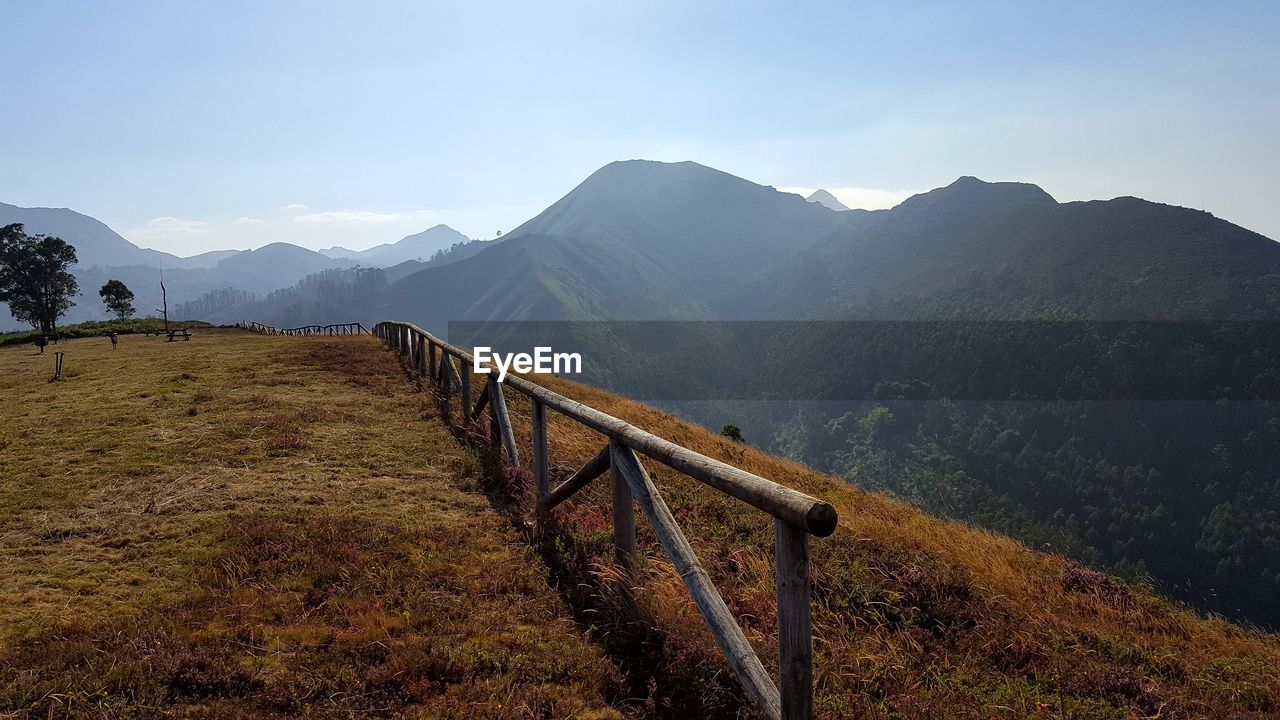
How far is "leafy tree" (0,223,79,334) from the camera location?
2675 inches

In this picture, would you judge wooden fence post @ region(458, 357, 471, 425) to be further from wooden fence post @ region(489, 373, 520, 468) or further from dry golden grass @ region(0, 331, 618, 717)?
wooden fence post @ region(489, 373, 520, 468)

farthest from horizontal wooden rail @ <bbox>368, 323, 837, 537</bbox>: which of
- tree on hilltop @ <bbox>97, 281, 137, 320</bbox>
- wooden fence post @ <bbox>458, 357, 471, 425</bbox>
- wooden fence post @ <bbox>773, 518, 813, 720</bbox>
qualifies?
tree on hilltop @ <bbox>97, 281, 137, 320</bbox>

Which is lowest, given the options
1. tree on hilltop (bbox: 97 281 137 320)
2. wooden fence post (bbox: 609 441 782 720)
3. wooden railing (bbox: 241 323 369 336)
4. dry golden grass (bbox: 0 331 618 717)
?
dry golden grass (bbox: 0 331 618 717)

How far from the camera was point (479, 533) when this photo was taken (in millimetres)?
6422

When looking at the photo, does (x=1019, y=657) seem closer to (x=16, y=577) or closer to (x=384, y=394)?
(x=16, y=577)

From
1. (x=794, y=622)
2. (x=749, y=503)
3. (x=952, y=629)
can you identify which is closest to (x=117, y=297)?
(x=749, y=503)

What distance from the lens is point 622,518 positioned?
5.06 metres

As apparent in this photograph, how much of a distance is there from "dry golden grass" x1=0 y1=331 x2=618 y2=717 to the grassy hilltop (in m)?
0.02

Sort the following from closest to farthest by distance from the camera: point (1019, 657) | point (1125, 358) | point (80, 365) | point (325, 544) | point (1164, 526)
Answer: point (1019, 657) → point (325, 544) → point (80, 365) → point (1164, 526) → point (1125, 358)

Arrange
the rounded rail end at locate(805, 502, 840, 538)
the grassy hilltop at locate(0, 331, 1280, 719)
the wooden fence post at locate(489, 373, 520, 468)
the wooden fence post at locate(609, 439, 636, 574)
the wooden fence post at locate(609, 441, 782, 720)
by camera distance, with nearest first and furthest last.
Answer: the rounded rail end at locate(805, 502, 840, 538) < the wooden fence post at locate(609, 441, 782, 720) < the grassy hilltop at locate(0, 331, 1280, 719) < the wooden fence post at locate(609, 439, 636, 574) < the wooden fence post at locate(489, 373, 520, 468)

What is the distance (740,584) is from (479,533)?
2.76 metres

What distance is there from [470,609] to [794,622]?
2786 millimetres

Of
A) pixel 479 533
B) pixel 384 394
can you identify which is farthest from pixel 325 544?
pixel 384 394

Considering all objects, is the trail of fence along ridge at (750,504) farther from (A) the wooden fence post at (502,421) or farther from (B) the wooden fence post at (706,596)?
(A) the wooden fence post at (502,421)
